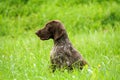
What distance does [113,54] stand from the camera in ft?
31.6

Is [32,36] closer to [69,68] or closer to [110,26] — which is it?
[110,26]

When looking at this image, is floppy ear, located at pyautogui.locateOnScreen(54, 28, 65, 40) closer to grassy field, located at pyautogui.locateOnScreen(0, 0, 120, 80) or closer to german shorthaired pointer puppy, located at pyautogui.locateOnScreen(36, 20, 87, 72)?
german shorthaired pointer puppy, located at pyautogui.locateOnScreen(36, 20, 87, 72)

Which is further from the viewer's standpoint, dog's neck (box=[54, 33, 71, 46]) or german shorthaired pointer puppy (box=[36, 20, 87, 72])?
dog's neck (box=[54, 33, 71, 46])

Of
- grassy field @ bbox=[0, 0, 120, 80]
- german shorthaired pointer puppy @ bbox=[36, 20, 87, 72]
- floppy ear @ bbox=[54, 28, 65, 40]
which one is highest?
floppy ear @ bbox=[54, 28, 65, 40]

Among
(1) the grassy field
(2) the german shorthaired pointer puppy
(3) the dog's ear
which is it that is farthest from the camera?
(3) the dog's ear

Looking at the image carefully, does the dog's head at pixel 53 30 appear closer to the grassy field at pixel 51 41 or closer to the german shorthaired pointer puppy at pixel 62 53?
the german shorthaired pointer puppy at pixel 62 53

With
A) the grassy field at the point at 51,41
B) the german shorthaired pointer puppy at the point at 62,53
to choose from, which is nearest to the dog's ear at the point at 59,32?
the german shorthaired pointer puppy at the point at 62,53

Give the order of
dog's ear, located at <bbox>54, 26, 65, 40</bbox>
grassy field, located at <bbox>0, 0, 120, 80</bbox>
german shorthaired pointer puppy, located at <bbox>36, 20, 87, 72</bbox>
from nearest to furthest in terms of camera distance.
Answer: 1. grassy field, located at <bbox>0, 0, 120, 80</bbox>
2. german shorthaired pointer puppy, located at <bbox>36, 20, 87, 72</bbox>
3. dog's ear, located at <bbox>54, 26, 65, 40</bbox>

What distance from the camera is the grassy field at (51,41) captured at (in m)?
7.00

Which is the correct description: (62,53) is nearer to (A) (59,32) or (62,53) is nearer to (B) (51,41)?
(A) (59,32)

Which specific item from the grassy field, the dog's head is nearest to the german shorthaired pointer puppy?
the dog's head

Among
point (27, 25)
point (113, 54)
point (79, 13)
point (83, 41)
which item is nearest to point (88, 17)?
point (79, 13)

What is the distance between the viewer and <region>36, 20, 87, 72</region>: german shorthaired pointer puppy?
7590mm

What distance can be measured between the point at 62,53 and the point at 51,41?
2.98 meters
